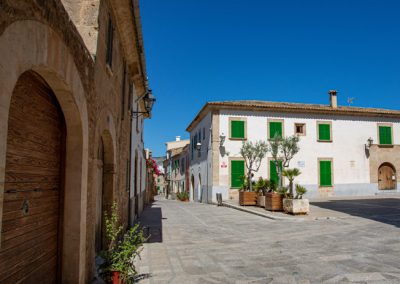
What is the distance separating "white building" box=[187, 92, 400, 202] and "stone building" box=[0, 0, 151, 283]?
50.0 feet

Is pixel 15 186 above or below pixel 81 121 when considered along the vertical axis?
below

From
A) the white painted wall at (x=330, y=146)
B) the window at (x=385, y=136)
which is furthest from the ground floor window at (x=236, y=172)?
the window at (x=385, y=136)

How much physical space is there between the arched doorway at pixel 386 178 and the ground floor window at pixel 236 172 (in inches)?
405

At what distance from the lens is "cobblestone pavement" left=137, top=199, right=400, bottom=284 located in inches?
197

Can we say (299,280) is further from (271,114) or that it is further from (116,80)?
(271,114)

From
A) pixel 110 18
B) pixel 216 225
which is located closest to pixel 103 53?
pixel 110 18

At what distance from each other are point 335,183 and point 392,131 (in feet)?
20.0

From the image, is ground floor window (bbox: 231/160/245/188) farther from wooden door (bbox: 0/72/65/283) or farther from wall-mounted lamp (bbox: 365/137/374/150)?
wooden door (bbox: 0/72/65/283)

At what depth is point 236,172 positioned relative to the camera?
20.5 m

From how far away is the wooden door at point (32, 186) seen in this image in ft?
8.38

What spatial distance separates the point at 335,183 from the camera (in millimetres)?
21922

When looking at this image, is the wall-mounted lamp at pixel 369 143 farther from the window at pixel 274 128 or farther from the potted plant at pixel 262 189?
the potted plant at pixel 262 189

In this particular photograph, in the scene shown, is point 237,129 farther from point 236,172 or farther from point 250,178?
point 250,178

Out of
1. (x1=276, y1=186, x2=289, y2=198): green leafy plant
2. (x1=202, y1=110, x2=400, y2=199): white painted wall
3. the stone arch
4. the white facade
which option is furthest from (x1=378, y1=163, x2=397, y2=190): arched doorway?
the stone arch
